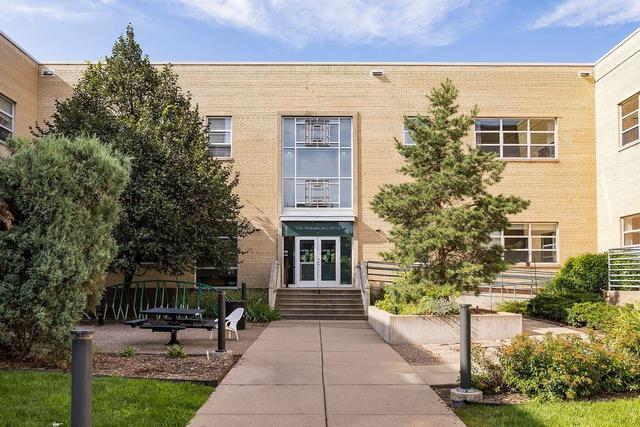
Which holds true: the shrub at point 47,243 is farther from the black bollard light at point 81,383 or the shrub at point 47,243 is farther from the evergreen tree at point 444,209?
the evergreen tree at point 444,209

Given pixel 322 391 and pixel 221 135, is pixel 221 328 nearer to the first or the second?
pixel 322 391

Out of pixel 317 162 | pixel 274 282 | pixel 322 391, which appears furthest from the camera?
pixel 317 162

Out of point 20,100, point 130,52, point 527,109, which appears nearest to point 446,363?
point 130,52

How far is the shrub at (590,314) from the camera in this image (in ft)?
47.4

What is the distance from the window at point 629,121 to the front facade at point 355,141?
1.97 metres

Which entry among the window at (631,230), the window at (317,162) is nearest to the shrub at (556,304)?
the window at (631,230)

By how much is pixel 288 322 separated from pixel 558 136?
544 inches

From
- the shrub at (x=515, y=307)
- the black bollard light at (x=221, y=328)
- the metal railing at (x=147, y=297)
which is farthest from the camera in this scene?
the shrub at (x=515, y=307)

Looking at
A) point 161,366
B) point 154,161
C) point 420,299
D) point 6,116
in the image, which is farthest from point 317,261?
point 161,366

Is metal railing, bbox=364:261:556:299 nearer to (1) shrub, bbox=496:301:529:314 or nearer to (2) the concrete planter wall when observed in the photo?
(1) shrub, bbox=496:301:529:314

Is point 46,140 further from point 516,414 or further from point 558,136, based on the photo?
point 558,136

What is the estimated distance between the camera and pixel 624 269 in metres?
18.5

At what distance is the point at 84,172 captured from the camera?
873cm

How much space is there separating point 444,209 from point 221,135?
40.6ft
